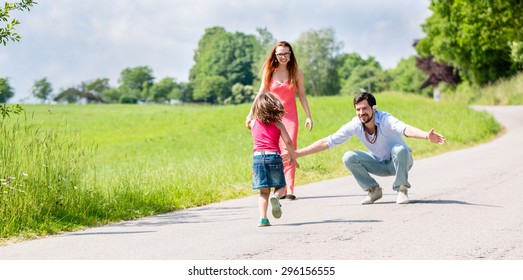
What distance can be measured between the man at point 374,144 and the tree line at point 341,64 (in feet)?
12.4

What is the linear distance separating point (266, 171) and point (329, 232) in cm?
90

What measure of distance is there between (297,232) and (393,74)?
15595 cm

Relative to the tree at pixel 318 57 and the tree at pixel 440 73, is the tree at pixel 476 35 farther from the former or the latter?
the tree at pixel 318 57

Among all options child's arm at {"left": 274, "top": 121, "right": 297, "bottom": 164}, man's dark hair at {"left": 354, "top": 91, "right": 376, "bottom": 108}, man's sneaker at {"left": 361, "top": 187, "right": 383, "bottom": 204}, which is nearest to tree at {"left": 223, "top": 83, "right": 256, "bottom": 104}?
man's sneaker at {"left": 361, "top": 187, "right": 383, "bottom": 204}

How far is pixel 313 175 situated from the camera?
15625 millimetres

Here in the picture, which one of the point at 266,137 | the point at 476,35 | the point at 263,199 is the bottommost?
the point at 263,199

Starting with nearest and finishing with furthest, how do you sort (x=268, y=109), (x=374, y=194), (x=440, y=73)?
(x=268, y=109) < (x=374, y=194) < (x=440, y=73)

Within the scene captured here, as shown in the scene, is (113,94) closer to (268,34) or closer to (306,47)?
(268,34)

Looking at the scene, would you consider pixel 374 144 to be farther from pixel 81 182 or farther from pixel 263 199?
pixel 81 182

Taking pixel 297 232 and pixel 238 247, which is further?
pixel 297 232

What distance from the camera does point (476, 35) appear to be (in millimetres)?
48688

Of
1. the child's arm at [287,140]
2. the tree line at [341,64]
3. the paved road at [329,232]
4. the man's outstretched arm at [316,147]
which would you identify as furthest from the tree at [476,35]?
the child's arm at [287,140]

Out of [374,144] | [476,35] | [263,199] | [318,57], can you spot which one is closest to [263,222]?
[263,199]

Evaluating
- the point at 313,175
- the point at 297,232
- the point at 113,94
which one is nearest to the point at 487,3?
the point at 313,175
